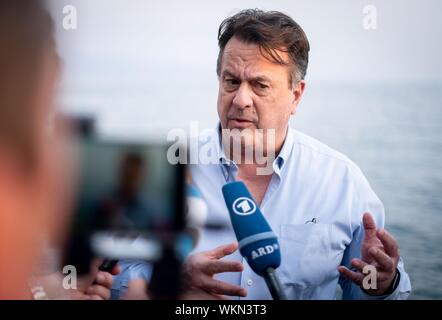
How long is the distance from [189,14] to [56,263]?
108 cm

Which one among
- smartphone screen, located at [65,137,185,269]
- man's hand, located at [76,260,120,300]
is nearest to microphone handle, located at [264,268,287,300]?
smartphone screen, located at [65,137,185,269]

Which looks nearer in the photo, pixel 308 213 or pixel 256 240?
pixel 256 240

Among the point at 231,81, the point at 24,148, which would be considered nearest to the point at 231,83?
the point at 231,81

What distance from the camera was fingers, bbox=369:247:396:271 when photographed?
234 cm

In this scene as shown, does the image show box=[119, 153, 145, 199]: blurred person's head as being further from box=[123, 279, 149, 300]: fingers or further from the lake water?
box=[123, 279, 149, 300]: fingers

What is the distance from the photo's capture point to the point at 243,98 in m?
2.35

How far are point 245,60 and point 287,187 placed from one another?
0.53 metres

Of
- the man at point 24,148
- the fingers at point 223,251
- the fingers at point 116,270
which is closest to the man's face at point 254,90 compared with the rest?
the fingers at point 223,251

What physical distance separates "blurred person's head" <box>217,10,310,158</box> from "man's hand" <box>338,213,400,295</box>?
1.77 ft

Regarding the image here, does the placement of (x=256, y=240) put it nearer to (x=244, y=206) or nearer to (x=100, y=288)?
(x=244, y=206)

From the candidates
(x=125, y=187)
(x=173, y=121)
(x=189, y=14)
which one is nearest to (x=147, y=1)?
(x=189, y=14)

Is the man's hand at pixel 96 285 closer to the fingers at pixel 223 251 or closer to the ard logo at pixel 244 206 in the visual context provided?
the fingers at pixel 223 251

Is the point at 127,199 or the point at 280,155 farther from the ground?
the point at 280,155
